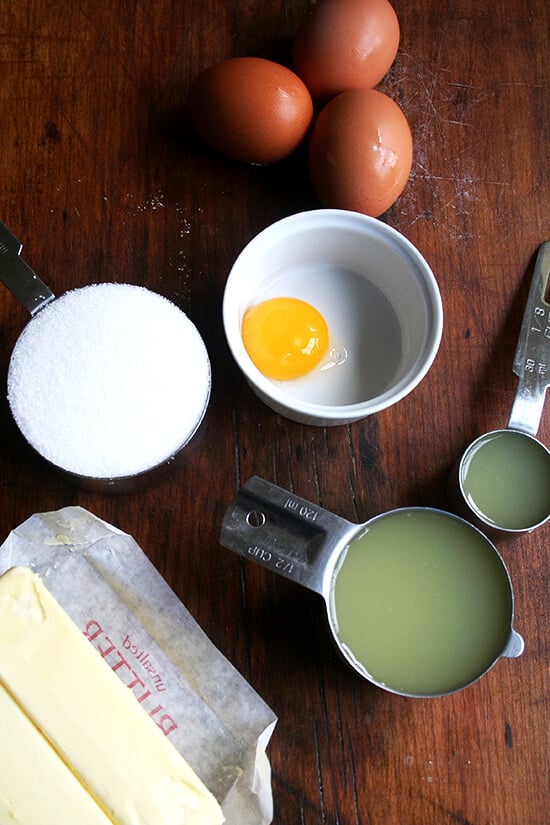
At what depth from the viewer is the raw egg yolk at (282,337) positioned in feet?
3.29

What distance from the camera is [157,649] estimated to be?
959 mm

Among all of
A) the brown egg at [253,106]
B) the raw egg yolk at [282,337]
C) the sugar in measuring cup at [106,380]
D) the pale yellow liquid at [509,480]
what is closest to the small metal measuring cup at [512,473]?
the pale yellow liquid at [509,480]

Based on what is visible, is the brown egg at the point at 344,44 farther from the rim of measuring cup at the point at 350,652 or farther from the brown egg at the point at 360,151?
the rim of measuring cup at the point at 350,652

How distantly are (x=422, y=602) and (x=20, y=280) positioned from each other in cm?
65

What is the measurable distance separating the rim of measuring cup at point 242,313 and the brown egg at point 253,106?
0.40 ft

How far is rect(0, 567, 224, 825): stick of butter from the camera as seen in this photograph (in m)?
0.82

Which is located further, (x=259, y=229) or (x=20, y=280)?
(x=259, y=229)

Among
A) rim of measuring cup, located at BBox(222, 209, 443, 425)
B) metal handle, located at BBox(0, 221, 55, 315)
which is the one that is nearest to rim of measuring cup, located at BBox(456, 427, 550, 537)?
rim of measuring cup, located at BBox(222, 209, 443, 425)

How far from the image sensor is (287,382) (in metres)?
1.04

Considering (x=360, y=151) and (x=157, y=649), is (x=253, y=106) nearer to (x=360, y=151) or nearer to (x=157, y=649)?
(x=360, y=151)

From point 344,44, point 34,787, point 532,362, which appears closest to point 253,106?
point 344,44

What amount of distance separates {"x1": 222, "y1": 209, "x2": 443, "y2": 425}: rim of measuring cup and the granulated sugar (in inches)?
2.7

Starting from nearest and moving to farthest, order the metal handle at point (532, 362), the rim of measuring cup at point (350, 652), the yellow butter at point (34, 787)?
the yellow butter at point (34, 787), the rim of measuring cup at point (350, 652), the metal handle at point (532, 362)

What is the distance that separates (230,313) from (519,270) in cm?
45
